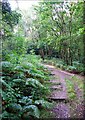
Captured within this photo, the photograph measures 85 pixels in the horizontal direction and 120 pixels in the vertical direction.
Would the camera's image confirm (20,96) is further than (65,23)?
No

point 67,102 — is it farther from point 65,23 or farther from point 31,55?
point 65,23

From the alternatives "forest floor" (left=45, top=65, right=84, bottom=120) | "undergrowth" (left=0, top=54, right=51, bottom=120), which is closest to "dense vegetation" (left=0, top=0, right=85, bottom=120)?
"undergrowth" (left=0, top=54, right=51, bottom=120)

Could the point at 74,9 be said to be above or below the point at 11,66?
above

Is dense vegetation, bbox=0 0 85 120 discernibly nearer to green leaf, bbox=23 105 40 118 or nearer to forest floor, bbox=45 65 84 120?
green leaf, bbox=23 105 40 118

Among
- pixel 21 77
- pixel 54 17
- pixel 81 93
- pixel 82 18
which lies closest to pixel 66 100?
pixel 81 93

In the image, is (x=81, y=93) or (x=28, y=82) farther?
(x=81, y=93)

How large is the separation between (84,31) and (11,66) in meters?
2.96

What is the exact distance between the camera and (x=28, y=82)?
6.24m

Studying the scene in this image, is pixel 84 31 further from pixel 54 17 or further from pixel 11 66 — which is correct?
pixel 54 17

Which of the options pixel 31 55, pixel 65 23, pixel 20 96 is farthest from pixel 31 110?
pixel 65 23

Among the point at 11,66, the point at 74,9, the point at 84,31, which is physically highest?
the point at 74,9

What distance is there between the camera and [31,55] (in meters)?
15.2

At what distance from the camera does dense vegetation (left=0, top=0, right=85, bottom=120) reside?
500 centimetres

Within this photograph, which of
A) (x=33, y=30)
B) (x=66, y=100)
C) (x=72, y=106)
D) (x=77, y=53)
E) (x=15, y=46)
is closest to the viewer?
(x=72, y=106)
